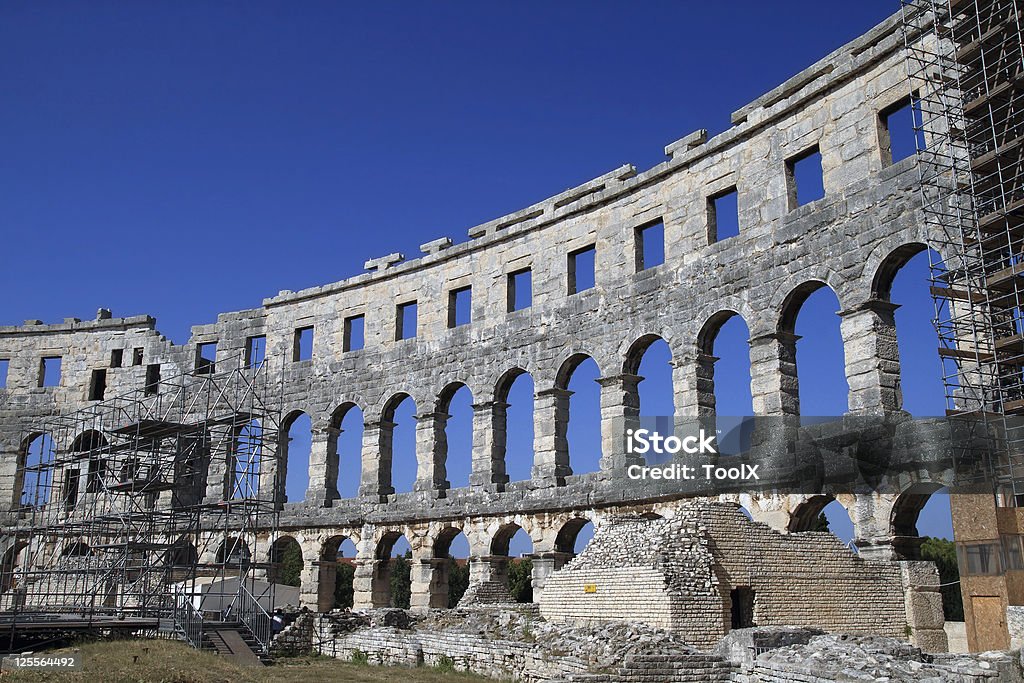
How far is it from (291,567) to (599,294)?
3058 cm

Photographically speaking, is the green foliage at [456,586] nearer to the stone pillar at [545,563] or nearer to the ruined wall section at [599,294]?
the ruined wall section at [599,294]

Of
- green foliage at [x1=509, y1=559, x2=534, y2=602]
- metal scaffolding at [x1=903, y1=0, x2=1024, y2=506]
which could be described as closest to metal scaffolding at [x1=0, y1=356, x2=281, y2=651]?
green foliage at [x1=509, y1=559, x2=534, y2=602]

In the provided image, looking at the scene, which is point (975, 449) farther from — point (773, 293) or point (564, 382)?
point (564, 382)

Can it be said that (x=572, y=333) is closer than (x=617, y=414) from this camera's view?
No

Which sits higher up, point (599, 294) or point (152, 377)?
point (152, 377)

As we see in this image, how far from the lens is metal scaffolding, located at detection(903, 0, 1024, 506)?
13945 mm

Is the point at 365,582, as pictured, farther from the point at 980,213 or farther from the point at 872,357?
the point at 980,213

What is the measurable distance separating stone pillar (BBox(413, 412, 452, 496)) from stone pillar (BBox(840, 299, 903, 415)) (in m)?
11.2

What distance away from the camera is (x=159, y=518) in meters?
28.6

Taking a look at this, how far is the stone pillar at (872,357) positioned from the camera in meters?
15.9

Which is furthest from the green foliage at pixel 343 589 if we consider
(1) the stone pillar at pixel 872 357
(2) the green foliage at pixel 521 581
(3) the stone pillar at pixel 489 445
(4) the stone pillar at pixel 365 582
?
(1) the stone pillar at pixel 872 357

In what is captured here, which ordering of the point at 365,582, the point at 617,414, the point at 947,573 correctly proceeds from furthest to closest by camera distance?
the point at 947,573 → the point at 365,582 → the point at 617,414

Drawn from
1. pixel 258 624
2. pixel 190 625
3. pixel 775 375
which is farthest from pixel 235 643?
pixel 775 375

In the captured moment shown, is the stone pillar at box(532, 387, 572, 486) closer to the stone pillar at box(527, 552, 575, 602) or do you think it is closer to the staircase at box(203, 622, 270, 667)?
the stone pillar at box(527, 552, 575, 602)
